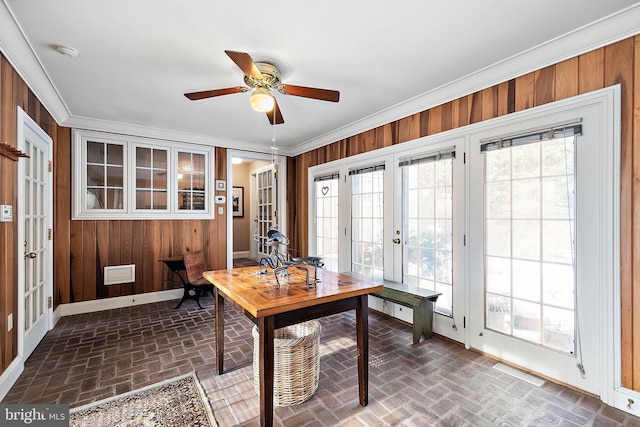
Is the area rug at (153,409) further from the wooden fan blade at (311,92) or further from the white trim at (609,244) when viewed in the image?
the white trim at (609,244)

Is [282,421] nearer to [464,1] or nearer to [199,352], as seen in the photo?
[199,352]

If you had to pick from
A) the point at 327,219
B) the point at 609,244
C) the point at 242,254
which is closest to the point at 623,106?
the point at 609,244

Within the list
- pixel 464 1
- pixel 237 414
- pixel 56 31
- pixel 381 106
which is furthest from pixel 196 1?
pixel 237 414

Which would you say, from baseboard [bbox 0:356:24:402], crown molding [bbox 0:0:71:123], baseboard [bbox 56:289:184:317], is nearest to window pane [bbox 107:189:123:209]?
crown molding [bbox 0:0:71:123]

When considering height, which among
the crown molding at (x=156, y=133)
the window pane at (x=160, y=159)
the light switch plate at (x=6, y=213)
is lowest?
the light switch plate at (x=6, y=213)

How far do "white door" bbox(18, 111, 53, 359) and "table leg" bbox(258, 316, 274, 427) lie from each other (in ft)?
7.66

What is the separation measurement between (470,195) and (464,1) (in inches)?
64.8

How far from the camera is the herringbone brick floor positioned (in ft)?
6.23

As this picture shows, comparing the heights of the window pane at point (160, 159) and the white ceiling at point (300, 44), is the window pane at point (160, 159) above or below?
below

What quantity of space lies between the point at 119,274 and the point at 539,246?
5.08 metres

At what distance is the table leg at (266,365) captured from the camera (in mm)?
1598

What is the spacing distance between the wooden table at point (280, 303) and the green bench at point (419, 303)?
1.11 meters

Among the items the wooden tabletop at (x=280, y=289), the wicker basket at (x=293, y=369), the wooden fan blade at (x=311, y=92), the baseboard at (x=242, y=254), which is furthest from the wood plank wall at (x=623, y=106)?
the baseboard at (x=242, y=254)

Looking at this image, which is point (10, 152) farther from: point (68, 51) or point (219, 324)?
point (219, 324)
